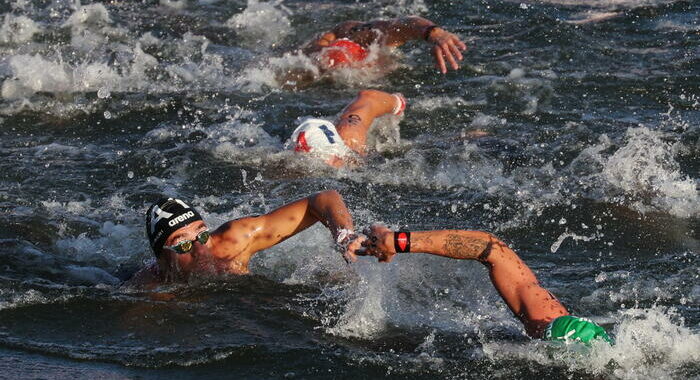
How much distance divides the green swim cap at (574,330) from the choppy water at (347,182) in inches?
4.9

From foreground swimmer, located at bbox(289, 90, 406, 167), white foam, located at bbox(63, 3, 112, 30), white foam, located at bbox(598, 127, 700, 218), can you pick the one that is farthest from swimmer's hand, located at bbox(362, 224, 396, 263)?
white foam, located at bbox(63, 3, 112, 30)

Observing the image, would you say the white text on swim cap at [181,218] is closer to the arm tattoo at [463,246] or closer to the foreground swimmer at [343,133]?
the arm tattoo at [463,246]

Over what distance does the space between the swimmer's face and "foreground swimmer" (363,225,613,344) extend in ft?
5.68

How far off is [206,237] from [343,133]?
2.68m

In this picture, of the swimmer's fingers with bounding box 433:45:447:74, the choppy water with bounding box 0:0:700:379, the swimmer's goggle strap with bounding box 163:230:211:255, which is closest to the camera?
the choppy water with bounding box 0:0:700:379

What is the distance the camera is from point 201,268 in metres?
7.21

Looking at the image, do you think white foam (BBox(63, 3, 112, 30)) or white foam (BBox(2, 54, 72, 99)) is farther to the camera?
white foam (BBox(63, 3, 112, 30))

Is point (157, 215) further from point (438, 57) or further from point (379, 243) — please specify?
point (438, 57)

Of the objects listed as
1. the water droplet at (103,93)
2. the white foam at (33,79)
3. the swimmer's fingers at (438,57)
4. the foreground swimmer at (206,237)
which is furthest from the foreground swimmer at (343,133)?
the white foam at (33,79)

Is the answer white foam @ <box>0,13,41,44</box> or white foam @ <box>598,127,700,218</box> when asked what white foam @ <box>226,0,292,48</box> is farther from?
white foam @ <box>598,127,700,218</box>

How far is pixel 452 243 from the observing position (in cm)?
602

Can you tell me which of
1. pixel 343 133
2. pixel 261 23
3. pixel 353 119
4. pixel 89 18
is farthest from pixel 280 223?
pixel 89 18

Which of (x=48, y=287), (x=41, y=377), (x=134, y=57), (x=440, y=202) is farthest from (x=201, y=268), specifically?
(x=134, y=57)

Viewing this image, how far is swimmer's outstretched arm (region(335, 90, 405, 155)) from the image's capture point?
9414mm
